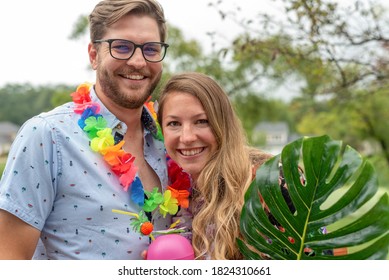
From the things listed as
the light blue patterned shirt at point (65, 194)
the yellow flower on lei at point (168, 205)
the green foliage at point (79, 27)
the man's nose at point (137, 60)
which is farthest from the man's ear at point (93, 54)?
the green foliage at point (79, 27)

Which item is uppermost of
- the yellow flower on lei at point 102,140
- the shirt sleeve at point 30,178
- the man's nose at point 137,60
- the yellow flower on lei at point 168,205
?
the man's nose at point 137,60

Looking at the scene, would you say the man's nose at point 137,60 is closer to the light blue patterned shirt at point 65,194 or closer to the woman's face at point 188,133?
the woman's face at point 188,133

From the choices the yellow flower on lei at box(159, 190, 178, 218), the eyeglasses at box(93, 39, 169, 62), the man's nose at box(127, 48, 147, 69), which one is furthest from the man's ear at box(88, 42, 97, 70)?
the yellow flower on lei at box(159, 190, 178, 218)

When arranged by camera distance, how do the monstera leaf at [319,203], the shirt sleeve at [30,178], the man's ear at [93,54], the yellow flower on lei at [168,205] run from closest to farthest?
the monstera leaf at [319,203] → the shirt sleeve at [30,178] → the yellow flower on lei at [168,205] → the man's ear at [93,54]

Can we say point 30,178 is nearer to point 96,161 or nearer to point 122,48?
point 96,161

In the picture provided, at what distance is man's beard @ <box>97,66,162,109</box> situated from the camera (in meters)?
2.51

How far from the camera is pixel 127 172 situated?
2.40 metres

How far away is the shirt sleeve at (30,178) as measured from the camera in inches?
83.8

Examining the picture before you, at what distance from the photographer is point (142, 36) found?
251cm

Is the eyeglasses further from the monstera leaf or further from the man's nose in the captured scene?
the monstera leaf

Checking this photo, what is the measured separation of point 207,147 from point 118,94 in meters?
0.50

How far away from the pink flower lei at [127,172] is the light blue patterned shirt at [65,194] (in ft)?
0.10

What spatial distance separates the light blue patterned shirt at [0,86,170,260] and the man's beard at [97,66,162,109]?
242 millimetres

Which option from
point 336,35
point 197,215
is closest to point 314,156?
point 197,215
